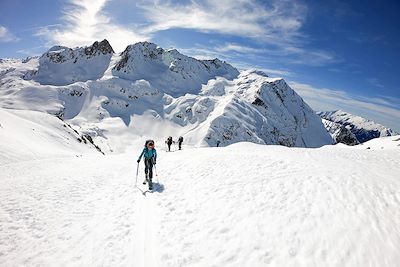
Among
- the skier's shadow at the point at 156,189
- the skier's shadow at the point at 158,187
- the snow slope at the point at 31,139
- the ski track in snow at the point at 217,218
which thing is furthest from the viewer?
the snow slope at the point at 31,139

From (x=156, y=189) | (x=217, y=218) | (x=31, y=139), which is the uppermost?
(x=31, y=139)

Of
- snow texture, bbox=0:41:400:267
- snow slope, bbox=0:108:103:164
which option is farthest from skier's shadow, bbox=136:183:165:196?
snow slope, bbox=0:108:103:164

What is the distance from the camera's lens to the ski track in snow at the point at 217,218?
1011 cm

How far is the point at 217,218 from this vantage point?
12.6m

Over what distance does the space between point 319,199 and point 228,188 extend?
4.57 m

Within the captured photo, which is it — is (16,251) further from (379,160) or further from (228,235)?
(379,160)

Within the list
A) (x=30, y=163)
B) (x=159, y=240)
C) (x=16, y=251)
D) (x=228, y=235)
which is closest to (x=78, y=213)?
(x=16, y=251)

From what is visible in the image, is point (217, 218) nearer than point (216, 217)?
Yes

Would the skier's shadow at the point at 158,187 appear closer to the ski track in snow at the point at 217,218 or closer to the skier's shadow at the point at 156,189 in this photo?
the skier's shadow at the point at 156,189

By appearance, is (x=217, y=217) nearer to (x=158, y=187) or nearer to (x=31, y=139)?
(x=158, y=187)

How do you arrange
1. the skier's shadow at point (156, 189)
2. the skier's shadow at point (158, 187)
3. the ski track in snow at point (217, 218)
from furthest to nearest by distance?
the skier's shadow at point (158, 187), the skier's shadow at point (156, 189), the ski track in snow at point (217, 218)

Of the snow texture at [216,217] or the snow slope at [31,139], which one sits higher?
the snow slope at [31,139]

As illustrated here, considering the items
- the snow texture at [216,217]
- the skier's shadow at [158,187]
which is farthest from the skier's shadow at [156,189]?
the snow texture at [216,217]

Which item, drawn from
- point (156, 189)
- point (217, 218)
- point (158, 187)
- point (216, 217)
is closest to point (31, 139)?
point (158, 187)
